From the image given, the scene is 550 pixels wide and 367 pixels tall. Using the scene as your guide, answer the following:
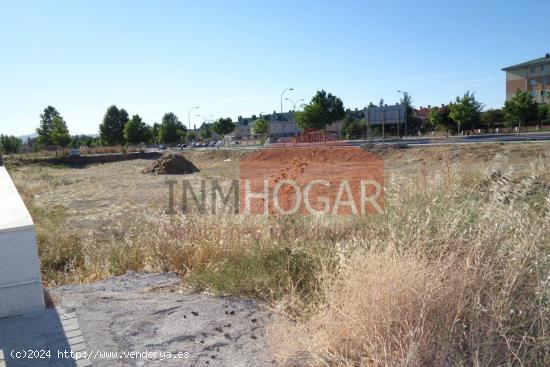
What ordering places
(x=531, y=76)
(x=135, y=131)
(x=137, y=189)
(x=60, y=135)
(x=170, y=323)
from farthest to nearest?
(x=531, y=76) < (x=135, y=131) < (x=60, y=135) < (x=137, y=189) < (x=170, y=323)

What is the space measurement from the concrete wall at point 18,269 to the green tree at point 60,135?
57785 mm

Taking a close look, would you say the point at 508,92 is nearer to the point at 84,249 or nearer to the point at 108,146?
the point at 108,146

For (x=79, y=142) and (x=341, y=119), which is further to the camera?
(x=79, y=142)

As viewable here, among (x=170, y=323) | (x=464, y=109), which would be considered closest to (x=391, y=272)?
(x=170, y=323)

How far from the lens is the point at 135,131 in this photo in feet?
194

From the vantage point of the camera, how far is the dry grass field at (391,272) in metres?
2.89

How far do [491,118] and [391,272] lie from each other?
59.6 m

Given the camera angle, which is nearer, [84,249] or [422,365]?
[422,365]

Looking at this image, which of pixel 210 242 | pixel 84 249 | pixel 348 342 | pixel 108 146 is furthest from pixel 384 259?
pixel 108 146

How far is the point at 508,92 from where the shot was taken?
262 ft

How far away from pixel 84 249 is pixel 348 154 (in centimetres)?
2552

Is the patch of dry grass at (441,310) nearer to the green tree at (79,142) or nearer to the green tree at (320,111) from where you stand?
the green tree at (320,111)

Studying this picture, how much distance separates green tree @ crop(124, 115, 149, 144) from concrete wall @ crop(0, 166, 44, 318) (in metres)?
58.2

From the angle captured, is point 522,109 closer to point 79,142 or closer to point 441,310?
point 441,310
